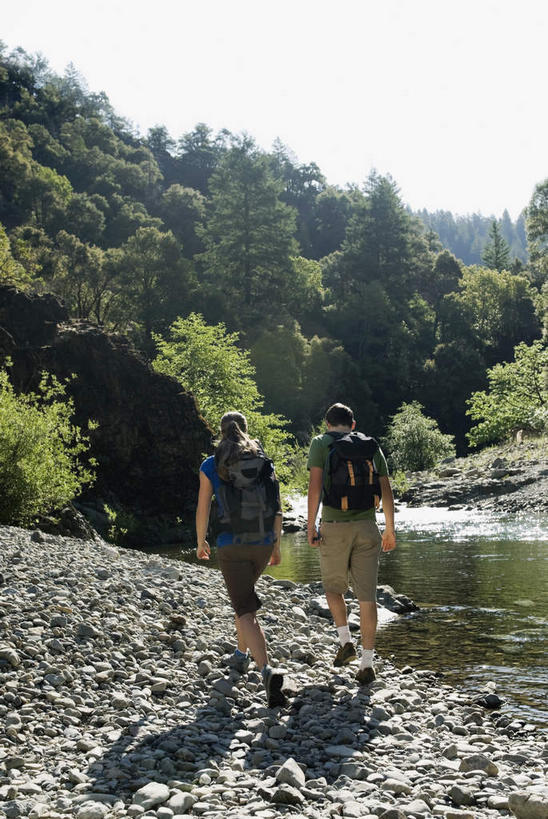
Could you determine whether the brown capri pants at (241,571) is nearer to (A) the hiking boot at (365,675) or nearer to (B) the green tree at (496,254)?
(A) the hiking boot at (365,675)

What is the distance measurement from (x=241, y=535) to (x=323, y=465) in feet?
3.59

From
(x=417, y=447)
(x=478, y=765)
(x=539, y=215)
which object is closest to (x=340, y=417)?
(x=478, y=765)

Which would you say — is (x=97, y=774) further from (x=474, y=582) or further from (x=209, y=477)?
(x=474, y=582)

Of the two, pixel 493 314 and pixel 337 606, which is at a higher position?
pixel 493 314

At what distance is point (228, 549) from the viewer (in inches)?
260

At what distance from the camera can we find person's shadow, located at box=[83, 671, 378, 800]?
16.5ft

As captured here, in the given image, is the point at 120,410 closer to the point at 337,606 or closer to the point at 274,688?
the point at 337,606

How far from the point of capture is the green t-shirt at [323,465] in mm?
7141

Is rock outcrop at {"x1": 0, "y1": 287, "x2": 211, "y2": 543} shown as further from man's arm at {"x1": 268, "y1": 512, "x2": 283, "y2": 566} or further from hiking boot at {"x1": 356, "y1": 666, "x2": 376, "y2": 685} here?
man's arm at {"x1": 268, "y1": 512, "x2": 283, "y2": 566}

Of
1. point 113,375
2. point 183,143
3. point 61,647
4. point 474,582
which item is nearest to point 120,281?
point 113,375

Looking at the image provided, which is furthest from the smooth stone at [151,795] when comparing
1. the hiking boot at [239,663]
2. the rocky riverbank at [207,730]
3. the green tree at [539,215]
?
the green tree at [539,215]

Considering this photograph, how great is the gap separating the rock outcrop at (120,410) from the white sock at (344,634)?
17.8 m

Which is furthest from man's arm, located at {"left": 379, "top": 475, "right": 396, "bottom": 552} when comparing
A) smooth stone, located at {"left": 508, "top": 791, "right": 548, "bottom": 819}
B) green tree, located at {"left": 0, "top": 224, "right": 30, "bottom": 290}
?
green tree, located at {"left": 0, "top": 224, "right": 30, "bottom": 290}

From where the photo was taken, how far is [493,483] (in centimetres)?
3281
